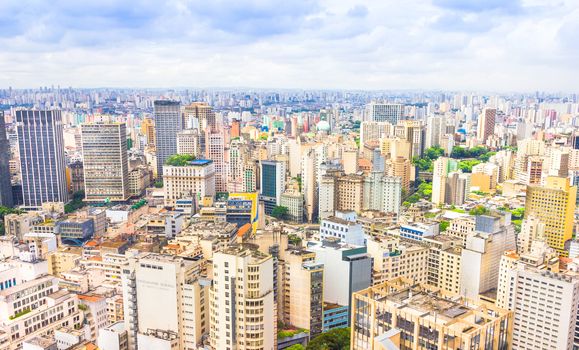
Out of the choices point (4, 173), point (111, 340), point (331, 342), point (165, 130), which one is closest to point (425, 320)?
point (331, 342)

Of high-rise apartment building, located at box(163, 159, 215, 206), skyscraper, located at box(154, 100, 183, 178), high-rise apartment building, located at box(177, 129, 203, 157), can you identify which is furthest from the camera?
skyscraper, located at box(154, 100, 183, 178)

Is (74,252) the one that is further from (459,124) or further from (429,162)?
(459,124)

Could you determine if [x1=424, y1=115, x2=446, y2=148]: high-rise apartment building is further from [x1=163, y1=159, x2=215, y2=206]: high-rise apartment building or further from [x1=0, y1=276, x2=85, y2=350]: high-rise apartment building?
[x1=0, y1=276, x2=85, y2=350]: high-rise apartment building

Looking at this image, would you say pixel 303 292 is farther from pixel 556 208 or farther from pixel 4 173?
pixel 4 173

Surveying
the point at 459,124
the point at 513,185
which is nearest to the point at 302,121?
the point at 459,124

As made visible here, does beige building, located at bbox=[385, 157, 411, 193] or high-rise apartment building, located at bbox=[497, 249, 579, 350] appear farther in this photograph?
beige building, located at bbox=[385, 157, 411, 193]

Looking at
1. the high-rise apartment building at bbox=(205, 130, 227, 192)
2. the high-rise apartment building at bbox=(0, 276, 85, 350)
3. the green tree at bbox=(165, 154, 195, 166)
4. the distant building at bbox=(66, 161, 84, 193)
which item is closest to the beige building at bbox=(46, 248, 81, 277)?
the high-rise apartment building at bbox=(0, 276, 85, 350)

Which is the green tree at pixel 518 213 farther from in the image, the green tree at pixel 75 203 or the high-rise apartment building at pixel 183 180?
the green tree at pixel 75 203
